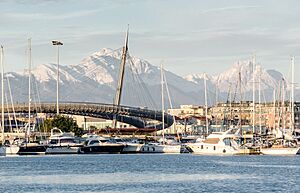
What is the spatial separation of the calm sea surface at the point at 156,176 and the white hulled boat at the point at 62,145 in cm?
2294

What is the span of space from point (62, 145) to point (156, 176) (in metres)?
53.3

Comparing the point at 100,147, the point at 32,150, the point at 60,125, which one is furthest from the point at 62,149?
the point at 60,125

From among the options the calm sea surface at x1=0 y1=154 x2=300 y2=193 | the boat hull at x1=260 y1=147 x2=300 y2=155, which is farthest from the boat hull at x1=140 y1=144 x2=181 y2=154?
the calm sea surface at x1=0 y1=154 x2=300 y2=193

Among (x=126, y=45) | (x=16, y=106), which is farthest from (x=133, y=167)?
(x=16, y=106)

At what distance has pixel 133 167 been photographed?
9031cm

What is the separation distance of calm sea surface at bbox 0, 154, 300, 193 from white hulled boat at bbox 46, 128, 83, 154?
75.3 feet

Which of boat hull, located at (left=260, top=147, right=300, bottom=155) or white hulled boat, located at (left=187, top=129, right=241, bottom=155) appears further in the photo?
white hulled boat, located at (left=187, top=129, right=241, bottom=155)

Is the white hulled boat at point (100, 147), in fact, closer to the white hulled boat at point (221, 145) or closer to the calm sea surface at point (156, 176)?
the white hulled boat at point (221, 145)

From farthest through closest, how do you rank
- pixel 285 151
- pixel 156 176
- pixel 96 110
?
pixel 96 110
pixel 285 151
pixel 156 176

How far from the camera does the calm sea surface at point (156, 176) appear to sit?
64125mm

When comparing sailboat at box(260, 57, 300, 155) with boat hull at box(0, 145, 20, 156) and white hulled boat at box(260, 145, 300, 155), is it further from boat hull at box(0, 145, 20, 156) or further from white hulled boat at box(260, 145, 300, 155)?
boat hull at box(0, 145, 20, 156)

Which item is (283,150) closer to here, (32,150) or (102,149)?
(102,149)

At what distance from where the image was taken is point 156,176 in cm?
7594

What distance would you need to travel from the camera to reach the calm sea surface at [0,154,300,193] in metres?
64.1
